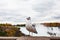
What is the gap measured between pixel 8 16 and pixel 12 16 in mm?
80

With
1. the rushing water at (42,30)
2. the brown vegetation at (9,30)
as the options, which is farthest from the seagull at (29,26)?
the brown vegetation at (9,30)

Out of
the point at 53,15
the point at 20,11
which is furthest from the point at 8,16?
the point at 53,15

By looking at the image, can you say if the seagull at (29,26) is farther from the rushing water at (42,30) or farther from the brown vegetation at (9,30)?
the brown vegetation at (9,30)

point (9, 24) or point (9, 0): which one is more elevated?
point (9, 0)

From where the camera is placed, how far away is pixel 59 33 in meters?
2.82

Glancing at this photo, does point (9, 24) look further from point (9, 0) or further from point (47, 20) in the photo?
point (47, 20)

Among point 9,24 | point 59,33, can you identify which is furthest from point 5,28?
point 59,33

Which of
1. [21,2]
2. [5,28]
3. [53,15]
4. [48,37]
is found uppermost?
[21,2]

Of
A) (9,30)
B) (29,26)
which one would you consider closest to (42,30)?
(29,26)

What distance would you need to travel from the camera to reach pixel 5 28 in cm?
286

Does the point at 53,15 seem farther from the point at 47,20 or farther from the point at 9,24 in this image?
the point at 9,24

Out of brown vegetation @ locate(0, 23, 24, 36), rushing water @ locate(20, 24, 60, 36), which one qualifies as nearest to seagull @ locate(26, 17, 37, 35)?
rushing water @ locate(20, 24, 60, 36)

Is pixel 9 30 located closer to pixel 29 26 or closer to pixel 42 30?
pixel 29 26

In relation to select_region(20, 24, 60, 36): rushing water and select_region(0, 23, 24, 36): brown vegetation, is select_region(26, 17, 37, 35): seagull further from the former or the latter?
select_region(0, 23, 24, 36): brown vegetation
